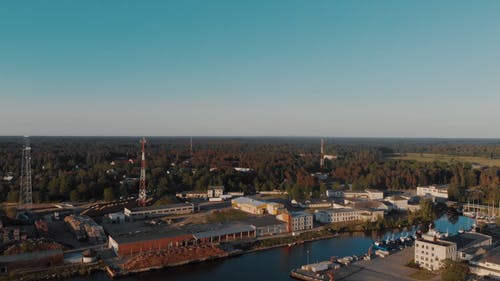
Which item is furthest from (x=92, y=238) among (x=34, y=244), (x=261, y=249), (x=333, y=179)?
(x=333, y=179)

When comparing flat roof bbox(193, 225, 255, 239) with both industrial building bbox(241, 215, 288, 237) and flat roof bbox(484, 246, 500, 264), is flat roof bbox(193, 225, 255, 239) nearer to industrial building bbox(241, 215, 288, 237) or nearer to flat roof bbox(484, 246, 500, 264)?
industrial building bbox(241, 215, 288, 237)

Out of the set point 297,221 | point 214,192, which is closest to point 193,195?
point 214,192

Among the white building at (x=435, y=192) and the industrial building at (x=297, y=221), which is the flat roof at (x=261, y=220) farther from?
the white building at (x=435, y=192)

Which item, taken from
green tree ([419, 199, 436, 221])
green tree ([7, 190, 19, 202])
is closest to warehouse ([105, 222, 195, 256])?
green tree ([7, 190, 19, 202])

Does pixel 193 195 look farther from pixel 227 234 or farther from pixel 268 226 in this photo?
pixel 227 234

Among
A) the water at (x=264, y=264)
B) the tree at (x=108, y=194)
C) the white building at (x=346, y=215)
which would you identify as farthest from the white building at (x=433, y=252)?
the tree at (x=108, y=194)

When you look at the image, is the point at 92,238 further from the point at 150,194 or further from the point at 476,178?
the point at 476,178

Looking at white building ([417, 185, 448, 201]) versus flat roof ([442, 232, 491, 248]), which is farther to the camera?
white building ([417, 185, 448, 201])
